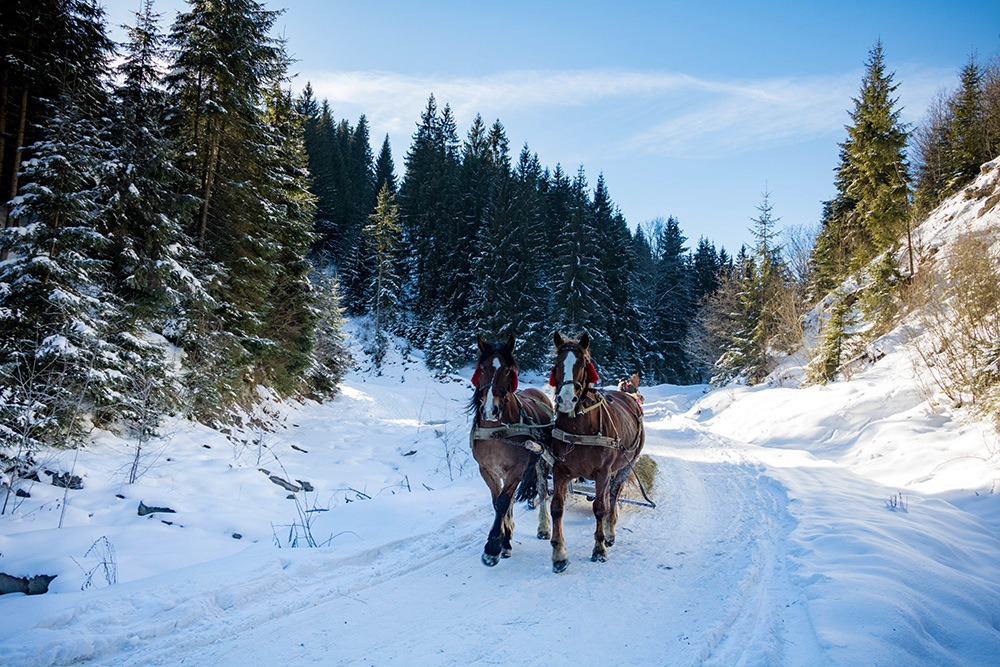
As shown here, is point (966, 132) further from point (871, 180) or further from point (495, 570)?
point (495, 570)

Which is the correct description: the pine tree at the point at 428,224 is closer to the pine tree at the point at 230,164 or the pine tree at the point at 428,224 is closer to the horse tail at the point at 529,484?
the pine tree at the point at 230,164

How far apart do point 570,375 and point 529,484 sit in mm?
2185

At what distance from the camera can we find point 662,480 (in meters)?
8.69

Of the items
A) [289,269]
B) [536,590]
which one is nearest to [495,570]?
[536,590]

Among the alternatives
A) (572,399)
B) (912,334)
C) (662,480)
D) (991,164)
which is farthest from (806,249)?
(572,399)

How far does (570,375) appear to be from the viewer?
15.8 feet

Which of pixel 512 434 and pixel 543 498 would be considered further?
pixel 543 498

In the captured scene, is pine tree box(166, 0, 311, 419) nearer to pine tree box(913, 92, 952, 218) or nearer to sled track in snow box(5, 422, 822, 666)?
sled track in snow box(5, 422, 822, 666)

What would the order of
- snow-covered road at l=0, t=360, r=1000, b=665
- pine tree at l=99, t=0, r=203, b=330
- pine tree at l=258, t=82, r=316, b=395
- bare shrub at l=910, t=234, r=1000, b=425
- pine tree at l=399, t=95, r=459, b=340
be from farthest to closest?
pine tree at l=399, t=95, r=459, b=340
pine tree at l=258, t=82, r=316, b=395
bare shrub at l=910, t=234, r=1000, b=425
pine tree at l=99, t=0, r=203, b=330
snow-covered road at l=0, t=360, r=1000, b=665

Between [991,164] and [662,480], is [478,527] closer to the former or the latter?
[662,480]

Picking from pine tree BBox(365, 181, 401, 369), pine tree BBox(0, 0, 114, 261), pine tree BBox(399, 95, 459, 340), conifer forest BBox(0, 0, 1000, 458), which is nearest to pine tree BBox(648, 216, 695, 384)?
conifer forest BBox(0, 0, 1000, 458)

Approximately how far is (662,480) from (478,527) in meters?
4.36

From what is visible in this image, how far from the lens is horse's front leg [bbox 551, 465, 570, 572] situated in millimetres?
4641

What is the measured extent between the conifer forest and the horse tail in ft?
19.0
